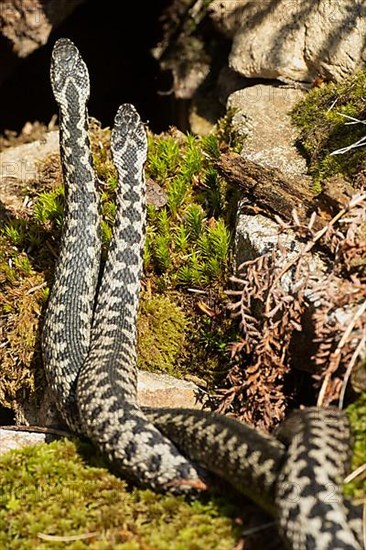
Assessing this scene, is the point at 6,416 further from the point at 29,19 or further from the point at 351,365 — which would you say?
the point at 29,19

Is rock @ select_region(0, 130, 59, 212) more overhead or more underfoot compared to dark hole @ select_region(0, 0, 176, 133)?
more underfoot

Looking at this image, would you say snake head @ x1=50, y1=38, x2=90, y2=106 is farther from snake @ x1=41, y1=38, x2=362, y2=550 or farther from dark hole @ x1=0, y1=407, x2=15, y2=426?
dark hole @ x1=0, y1=407, x2=15, y2=426

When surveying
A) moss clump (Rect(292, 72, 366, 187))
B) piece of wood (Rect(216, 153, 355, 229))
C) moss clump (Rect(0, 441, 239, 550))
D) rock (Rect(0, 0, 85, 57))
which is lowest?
moss clump (Rect(0, 441, 239, 550))

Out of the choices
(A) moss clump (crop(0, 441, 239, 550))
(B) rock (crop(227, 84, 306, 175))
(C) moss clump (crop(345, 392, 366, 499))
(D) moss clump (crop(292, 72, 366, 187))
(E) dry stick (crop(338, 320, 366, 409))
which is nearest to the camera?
(C) moss clump (crop(345, 392, 366, 499))

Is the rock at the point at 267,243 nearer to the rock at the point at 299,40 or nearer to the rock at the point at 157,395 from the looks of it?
the rock at the point at 157,395

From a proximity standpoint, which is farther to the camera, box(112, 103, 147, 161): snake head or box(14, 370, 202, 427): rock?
box(112, 103, 147, 161): snake head

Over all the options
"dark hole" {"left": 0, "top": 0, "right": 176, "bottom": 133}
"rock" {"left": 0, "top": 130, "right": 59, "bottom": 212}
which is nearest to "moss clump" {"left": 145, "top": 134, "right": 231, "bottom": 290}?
"rock" {"left": 0, "top": 130, "right": 59, "bottom": 212}

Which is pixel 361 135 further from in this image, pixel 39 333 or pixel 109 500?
pixel 109 500

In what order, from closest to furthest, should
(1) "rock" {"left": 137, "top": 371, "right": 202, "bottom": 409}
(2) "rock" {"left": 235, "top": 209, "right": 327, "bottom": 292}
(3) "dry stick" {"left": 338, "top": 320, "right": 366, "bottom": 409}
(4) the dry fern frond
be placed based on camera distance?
1. (3) "dry stick" {"left": 338, "top": 320, "right": 366, "bottom": 409}
2. (4) the dry fern frond
3. (2) "rock" {"left": 235, "top": 209, "right": 327, "bottom": 292}
4. (1) "rock" {"left": 137, "top": 371, "right": 202, "bottom": 409}
